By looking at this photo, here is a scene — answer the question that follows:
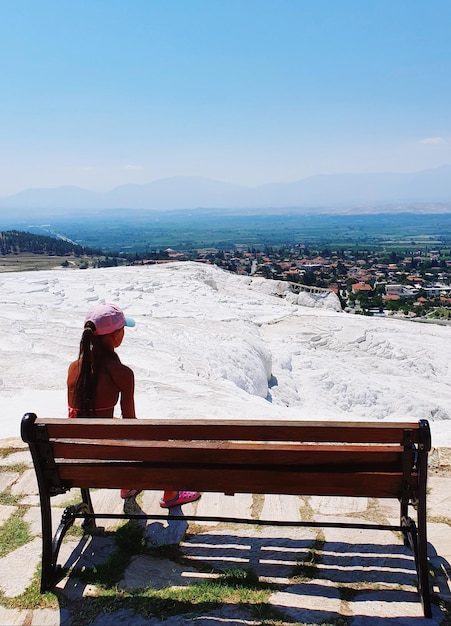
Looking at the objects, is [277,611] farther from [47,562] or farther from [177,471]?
→ [47,562]

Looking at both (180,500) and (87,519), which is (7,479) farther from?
(180,500)

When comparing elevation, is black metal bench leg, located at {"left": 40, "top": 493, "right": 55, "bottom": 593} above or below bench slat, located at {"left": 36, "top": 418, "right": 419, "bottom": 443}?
below

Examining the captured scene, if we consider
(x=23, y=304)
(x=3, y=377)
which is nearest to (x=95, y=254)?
(x=23, y=304)

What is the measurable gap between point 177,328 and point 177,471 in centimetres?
806

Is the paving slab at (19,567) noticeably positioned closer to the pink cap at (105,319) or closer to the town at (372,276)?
the pink cap at (105,319)

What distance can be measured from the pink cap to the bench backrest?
687mm

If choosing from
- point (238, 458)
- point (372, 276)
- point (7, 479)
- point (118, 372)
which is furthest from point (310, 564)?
point (372, 276)

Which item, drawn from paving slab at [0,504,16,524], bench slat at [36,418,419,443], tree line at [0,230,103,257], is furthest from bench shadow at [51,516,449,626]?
tree line at [0,230,103,257]

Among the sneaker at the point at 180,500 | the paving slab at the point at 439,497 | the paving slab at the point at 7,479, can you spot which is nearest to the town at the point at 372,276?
the paving slab at the point at 439,497

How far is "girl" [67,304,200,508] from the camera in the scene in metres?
3.22

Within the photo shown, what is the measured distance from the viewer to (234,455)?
266cm

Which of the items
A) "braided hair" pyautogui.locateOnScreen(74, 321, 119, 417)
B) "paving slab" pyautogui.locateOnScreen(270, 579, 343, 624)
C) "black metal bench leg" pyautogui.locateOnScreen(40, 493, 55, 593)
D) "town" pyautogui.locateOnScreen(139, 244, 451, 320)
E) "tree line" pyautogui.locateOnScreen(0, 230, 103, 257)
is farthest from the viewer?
"tree line" pyautogui.locateOnScreen(0, 230, 103, 257)

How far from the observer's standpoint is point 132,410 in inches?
135

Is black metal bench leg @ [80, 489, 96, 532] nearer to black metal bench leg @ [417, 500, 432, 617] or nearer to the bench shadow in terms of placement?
the bench shadow
